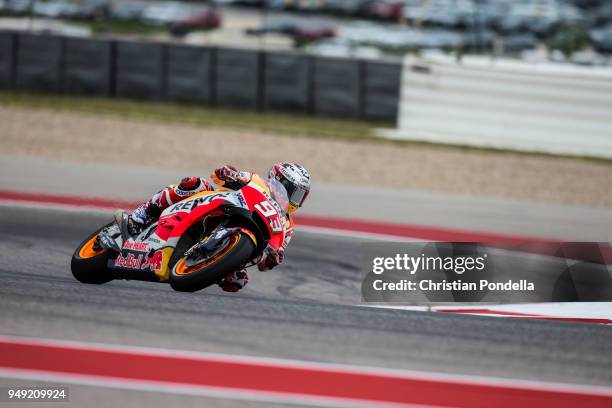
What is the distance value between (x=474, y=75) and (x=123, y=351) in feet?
39.6

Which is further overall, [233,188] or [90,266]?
[90,266]

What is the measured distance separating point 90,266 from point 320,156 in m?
8.55

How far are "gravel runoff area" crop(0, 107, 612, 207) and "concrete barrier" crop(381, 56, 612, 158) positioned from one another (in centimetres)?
39

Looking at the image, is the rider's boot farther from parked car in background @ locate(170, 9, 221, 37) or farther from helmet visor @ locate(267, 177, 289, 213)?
parked car in background @ locate(170, 9, 221, 37)

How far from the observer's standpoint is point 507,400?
5457 mm

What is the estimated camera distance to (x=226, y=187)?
22.4ft

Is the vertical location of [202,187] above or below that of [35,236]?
above

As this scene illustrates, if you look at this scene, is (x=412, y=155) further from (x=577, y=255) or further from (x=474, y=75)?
(x=577, y=255)

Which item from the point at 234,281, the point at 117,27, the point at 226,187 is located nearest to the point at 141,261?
the point at 234,281

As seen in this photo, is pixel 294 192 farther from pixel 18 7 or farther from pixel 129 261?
pixel 18 7

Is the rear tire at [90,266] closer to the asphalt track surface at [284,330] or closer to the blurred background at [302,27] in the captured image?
the asphalt track surface at [284,330]

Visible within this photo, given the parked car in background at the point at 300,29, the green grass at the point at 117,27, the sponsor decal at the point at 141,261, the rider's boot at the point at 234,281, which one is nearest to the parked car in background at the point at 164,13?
the green grass at the point at 117,27

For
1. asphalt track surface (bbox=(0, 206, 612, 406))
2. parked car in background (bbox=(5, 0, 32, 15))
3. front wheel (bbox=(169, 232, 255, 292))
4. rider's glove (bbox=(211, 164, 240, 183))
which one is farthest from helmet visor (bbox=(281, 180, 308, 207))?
parked car in background (bbox=(5, 0, 32, 15))

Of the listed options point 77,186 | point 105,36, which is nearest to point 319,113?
point 105,36
